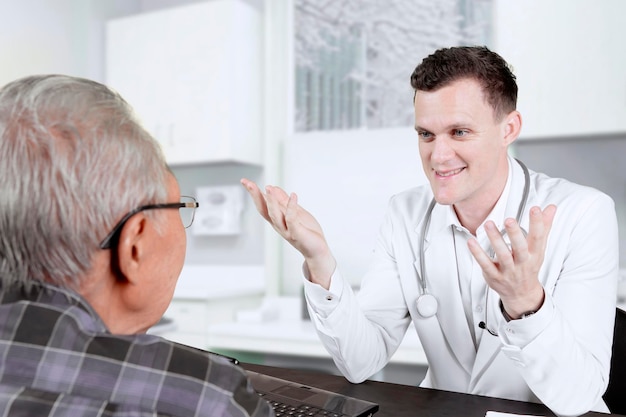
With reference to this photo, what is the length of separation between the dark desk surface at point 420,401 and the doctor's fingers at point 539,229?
26 cm

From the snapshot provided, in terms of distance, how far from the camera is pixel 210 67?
312cm

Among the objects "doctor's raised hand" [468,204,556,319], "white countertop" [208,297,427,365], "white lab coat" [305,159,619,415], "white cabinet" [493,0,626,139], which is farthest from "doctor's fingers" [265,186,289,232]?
"white cabinet" [493,0,626,139]

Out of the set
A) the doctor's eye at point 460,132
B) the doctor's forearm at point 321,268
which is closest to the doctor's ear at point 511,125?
the doctor's eye at point 460,132

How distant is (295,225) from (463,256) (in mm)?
441

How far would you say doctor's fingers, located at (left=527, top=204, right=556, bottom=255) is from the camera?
37.9 inches

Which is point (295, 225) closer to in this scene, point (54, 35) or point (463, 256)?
point (463, 256)

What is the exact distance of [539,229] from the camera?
970 mm

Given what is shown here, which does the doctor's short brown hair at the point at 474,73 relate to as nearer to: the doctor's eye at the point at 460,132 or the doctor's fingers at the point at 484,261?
the doctor's eye at the point at 460,132

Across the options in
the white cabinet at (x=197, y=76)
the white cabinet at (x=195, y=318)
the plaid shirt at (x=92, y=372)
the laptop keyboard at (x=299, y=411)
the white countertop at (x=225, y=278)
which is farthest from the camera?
the white countertop at (x=225, y=278)

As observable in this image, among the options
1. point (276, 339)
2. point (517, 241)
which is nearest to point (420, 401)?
point (517, 241)

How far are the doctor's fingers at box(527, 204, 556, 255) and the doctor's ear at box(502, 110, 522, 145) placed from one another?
493 millimetres

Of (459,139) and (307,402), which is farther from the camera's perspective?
(459,139)

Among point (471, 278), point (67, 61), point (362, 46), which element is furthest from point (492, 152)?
point (67, 61)

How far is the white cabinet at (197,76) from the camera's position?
3096mm
